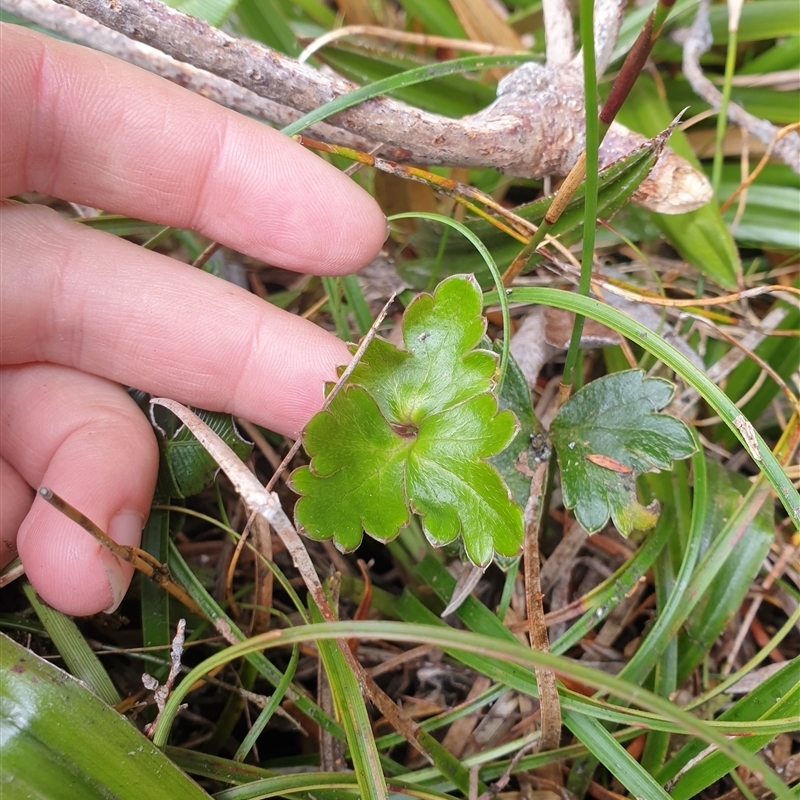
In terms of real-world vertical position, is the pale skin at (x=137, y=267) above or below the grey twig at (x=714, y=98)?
below

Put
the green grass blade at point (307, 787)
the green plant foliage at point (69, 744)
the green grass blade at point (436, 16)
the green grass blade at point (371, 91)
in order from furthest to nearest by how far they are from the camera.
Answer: the green grass blade at point (436, 16) → the green grass blade at point (371, 91) → the green grass blade at point (307, 787) → the green plant foliage at point (69, 744)

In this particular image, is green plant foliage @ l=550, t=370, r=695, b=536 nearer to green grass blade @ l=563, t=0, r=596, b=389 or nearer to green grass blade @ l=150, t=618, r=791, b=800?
green grass blade @ l=563, t=0, r=596, b=389

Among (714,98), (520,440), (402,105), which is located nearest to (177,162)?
(402,105)

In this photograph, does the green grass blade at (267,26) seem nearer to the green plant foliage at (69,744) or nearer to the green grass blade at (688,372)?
the green grass blade at (688,372)

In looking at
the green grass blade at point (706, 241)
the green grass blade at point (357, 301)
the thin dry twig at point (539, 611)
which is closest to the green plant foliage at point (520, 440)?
the thin dry twig at point (539, 611)

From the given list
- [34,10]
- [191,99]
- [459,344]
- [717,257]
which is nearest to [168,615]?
[459,344]

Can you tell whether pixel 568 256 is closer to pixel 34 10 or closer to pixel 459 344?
pixel 459 344
